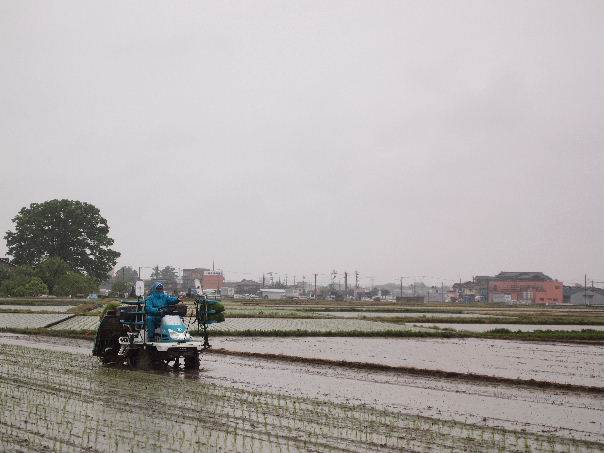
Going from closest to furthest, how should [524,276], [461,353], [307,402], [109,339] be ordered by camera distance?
[307,402]
[109,339]
[461,353]
[524,276]

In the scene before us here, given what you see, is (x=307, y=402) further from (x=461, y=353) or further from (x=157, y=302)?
(x=461, y=353)

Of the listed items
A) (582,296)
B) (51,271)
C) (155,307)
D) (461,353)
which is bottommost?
(582,296)

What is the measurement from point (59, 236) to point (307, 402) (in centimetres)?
9541

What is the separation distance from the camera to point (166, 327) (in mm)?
17828

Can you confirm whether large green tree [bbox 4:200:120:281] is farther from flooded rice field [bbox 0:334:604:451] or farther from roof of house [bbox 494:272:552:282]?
roof of house [bbox 494:272:552:282]

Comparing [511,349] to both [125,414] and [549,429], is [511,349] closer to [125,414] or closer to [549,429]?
[549,429]

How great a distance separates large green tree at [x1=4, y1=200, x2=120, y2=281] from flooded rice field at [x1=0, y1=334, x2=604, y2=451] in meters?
86.9

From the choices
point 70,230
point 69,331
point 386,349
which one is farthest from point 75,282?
point 386,349

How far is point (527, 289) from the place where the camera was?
150750mm

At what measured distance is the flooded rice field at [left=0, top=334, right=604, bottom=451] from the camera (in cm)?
923

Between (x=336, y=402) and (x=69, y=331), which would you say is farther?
(x=69, y=331)

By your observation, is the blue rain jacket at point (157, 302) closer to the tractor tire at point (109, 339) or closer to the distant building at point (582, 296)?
the tractor tire at point (109, 339)

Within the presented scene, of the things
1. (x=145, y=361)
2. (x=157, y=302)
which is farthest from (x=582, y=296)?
(x=145, y=361)

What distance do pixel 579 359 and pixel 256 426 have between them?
17.0 m
